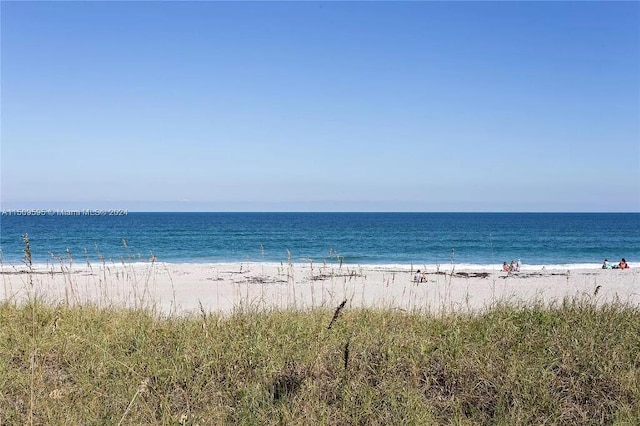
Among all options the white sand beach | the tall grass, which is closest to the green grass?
the tall grass

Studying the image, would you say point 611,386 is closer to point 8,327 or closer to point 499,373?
point 499,373

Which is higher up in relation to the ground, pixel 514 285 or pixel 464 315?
pixel 464 315

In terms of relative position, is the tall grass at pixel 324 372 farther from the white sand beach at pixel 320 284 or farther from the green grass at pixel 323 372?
the white sand beach at pixel 320 284

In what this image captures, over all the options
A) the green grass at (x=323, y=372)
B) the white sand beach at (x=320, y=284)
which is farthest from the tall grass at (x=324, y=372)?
the white sand beach at (x=320, y=284)

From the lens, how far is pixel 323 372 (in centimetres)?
455

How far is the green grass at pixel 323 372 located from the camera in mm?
3949

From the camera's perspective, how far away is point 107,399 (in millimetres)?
4125

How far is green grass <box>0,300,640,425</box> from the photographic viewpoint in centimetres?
395

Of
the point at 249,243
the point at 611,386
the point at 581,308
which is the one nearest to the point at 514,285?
the point at 581,308

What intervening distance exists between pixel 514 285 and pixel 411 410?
19.6 m

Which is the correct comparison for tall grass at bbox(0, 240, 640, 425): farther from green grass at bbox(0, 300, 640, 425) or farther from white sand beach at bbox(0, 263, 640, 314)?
white sand beach at bbox(0, 263, 640, 314)

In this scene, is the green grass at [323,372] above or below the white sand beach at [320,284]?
above

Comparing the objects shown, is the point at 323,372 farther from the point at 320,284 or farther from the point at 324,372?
the point at 320,284

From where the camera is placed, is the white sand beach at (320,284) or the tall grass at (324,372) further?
the white sand beach at (320,284)
